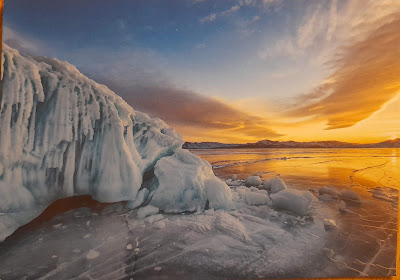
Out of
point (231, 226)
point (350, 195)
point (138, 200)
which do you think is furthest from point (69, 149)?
point (350, 195)

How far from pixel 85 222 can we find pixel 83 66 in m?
1.37

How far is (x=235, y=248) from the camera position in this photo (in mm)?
1509

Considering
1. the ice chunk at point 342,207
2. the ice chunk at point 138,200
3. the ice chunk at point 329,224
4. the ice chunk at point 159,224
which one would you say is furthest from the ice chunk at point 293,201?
the ice chunk at point 138,200

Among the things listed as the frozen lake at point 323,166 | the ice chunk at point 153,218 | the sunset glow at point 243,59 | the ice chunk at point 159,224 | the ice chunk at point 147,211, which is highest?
the sunset glow at point 243,59

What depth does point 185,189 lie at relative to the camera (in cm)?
204

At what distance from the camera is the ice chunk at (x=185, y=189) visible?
6.45 feet

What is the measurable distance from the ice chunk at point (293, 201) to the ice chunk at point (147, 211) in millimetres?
1266

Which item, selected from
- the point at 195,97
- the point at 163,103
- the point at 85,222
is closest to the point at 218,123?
the point at 195,97

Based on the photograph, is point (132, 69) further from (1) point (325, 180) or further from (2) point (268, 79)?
(1) point (325, 180)

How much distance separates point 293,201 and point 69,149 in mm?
2183

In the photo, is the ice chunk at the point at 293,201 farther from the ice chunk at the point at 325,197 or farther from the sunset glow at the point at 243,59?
the sunset glow at the point at 243,59

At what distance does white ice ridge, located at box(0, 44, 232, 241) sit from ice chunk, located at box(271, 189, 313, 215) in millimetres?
536

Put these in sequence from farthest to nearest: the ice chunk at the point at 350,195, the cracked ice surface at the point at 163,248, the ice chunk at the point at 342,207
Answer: the ice chunk at the point at 350,195 < the ice chunk at the point at 342,207 < the cracked ice surface at the point at 163,248

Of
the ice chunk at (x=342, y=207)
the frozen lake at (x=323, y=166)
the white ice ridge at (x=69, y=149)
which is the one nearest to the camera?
the white ice ridge at (x=69, y=149)
